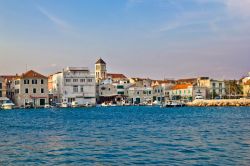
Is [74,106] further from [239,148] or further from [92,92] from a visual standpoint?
[239,148]

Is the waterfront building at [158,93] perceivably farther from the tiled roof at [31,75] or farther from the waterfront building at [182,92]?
the tiled roof at [31,75]

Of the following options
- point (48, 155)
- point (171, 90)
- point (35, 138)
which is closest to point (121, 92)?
point (171, 90)

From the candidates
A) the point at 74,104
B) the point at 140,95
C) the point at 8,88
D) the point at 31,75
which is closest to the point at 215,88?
the point at 140,95

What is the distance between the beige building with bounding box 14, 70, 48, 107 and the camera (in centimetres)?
8394

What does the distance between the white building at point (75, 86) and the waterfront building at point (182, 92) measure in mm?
23918

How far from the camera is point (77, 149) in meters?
18.1

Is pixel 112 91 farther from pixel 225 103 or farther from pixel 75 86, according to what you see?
pixel 225 103

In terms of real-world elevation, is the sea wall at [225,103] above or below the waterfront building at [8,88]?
below

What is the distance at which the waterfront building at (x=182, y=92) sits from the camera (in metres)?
104

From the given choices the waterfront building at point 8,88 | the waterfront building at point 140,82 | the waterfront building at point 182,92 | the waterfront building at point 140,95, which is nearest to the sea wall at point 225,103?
the waterfront building at point 182,92

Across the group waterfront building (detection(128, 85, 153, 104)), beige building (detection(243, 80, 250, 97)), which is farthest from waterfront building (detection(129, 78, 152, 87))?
beige building (detection(243, 80, 250, 97))

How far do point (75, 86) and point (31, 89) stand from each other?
10.4m

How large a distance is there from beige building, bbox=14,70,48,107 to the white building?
18.4 ft

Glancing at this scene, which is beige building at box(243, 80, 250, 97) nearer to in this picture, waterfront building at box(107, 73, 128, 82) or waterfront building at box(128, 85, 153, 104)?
waterfront building at box(128, 85, 153, 104)
